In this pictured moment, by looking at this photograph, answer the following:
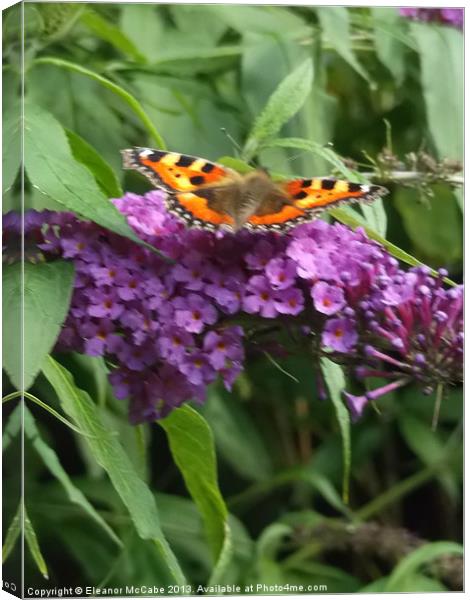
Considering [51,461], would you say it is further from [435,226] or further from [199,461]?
[435,226]

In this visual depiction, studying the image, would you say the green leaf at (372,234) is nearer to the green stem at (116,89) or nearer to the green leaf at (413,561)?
the green stem at (116,89)

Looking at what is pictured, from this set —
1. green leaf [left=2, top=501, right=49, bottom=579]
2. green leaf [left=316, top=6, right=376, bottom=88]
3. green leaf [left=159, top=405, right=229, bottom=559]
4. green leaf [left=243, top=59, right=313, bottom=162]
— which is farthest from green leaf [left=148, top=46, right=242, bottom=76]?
green leaf [left=2, top=501, right=49, bottom=579]

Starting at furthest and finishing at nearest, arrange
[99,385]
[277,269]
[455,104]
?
[455,104]
[99,385]
[277,269]

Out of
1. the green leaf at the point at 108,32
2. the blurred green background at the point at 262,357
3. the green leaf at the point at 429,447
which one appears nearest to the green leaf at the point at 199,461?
the blurred green background at the point at 262,357

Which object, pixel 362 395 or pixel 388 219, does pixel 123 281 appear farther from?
pixel 388 219

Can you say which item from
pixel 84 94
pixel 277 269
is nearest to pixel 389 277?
pixel 277 269

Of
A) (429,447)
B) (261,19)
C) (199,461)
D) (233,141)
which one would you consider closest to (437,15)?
(261,19)
